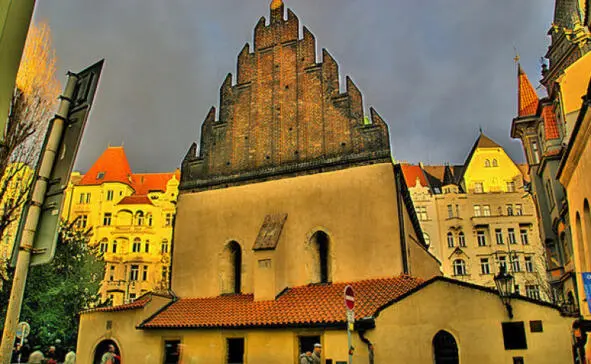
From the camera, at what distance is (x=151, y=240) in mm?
50719

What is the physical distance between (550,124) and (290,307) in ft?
59.0

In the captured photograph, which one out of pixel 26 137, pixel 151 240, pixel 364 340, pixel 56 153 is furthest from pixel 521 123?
pixel 151 240

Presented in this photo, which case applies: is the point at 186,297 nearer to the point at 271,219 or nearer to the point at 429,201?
the point at 271,219

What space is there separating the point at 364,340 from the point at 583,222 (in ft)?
21.7

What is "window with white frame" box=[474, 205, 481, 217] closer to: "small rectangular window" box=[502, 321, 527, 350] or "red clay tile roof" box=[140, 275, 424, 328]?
"red clay tile roof" box=[140, 275, 424, 328]

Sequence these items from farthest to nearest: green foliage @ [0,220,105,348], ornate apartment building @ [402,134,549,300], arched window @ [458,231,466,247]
Answer: arched window @ [458,231,466,247] < ornate apartment building @ [402,134,549,300] < green foliage @ [0,220,105,348]

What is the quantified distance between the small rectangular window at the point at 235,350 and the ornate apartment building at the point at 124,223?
3272 centimetres

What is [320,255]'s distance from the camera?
17.7m

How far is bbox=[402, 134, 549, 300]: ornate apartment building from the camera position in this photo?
1869 inches

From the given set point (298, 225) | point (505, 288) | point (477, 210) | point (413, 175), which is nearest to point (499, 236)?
point (477, 210)

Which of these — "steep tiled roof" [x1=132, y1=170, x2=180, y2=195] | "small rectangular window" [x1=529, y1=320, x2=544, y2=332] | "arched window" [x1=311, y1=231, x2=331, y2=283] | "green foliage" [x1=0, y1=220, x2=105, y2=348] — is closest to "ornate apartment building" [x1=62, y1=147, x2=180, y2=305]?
"steep tiled roof" [x1=132, y1=170, x2=180, y2=195]

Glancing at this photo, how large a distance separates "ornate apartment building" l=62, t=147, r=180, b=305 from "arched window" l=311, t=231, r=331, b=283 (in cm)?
3257

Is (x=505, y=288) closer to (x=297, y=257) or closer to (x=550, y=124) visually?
(x=297, y=257)

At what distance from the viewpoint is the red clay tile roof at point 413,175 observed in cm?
5597
